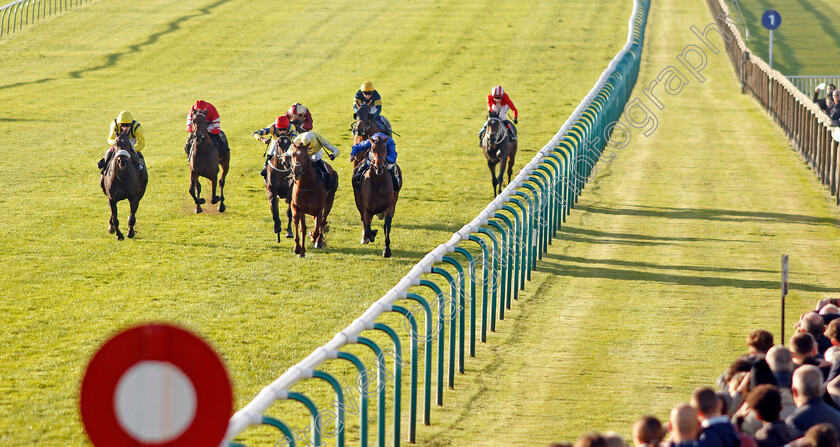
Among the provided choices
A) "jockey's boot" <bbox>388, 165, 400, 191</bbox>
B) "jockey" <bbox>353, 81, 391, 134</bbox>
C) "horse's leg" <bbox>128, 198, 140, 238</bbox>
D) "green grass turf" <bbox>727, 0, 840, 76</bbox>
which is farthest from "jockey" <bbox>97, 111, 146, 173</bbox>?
"green grass turf" <bbox>727, 0, 840, 76</bbox>

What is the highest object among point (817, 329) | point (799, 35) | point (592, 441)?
point (799, 35)

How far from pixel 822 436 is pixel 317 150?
356 inches

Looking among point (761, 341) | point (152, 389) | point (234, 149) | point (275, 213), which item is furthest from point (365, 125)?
point (152, 389)

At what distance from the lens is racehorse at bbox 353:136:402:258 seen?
1303 cm

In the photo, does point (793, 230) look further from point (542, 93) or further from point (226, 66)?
point (226, 66)

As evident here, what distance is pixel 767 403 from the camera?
5332 mm

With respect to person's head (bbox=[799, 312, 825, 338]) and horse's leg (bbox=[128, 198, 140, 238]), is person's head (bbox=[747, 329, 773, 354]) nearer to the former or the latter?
person's head (bbox=[799, 312, 825, 338])

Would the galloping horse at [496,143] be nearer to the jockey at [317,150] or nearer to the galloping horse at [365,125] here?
the galloping horse at [365,125]

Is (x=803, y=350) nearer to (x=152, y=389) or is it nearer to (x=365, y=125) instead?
(x=152, y=389)

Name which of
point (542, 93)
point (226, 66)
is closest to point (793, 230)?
point (542, 93)

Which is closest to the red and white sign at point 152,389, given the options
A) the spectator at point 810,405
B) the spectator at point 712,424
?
the spectator at point 712,424

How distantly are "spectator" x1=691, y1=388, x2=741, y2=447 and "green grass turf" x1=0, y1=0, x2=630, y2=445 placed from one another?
8.98 feet

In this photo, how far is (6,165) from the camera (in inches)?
779

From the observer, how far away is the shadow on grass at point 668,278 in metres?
11.8
